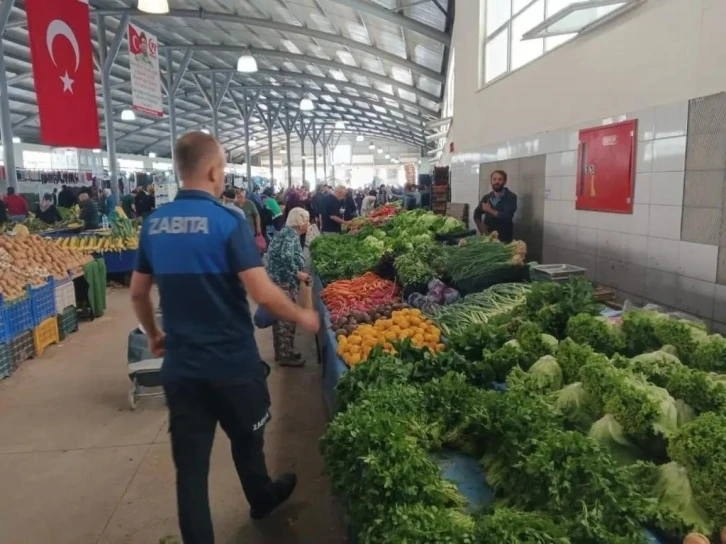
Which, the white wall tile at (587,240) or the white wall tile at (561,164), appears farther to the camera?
the white wall tile at (561,164)

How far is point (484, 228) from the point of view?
674cm

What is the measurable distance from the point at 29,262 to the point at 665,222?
670 centimetres

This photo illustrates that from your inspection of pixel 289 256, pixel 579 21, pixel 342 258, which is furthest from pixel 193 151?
pixel 342 258

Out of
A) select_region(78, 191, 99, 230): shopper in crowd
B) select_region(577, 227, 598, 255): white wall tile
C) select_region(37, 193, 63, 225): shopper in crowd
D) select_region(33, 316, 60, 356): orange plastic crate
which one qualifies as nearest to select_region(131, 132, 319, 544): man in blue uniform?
select_region(577, 227, 598, 255): white wall tile

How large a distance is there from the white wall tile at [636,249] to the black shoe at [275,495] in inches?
119

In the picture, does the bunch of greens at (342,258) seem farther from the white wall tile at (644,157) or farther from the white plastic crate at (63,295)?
the white plastic crate at (63,295)

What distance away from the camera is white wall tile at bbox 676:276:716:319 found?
3471 mm

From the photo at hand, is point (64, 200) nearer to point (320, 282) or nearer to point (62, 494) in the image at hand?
point (320, 282)

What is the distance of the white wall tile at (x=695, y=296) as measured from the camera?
137 inches

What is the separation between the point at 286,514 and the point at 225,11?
1469 cm

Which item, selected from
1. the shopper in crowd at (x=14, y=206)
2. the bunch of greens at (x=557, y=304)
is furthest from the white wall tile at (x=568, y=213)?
the shopper in crowd at (x=14, y=206)

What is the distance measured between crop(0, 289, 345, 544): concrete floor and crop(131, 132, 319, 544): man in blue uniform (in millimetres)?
849

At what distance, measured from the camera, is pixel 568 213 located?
17.9ft

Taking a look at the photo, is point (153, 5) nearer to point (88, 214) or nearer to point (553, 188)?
point (553, 188)
